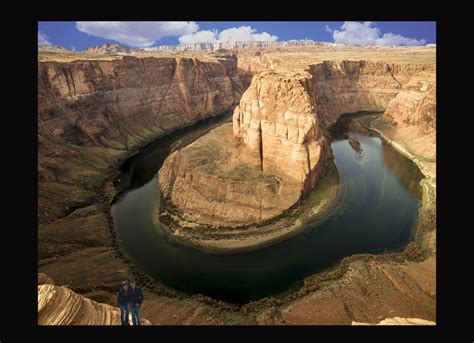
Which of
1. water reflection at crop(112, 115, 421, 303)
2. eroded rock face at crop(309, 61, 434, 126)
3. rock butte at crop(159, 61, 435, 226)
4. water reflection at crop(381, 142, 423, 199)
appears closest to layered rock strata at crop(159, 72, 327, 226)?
rock butte at crop(159, 61, 435, 226)

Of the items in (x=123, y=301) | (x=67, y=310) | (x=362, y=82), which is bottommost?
(x=67, y=310)

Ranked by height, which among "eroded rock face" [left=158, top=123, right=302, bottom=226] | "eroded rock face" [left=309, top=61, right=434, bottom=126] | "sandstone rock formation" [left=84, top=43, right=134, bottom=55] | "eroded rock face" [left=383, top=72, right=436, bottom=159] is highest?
"sandstone rock formation" [left=84, top=43, right=134, bottom=55]

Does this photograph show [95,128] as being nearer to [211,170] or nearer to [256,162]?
[211,170]

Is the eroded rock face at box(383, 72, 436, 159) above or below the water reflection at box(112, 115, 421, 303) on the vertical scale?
above

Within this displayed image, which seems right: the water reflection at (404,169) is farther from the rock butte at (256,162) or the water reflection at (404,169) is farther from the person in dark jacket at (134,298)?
the person in dark jacket at (134,298)

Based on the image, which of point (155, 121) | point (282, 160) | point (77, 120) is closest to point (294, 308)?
Answer: point (282, 160)

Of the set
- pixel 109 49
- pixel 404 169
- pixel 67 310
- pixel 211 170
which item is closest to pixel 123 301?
pixel 67 310

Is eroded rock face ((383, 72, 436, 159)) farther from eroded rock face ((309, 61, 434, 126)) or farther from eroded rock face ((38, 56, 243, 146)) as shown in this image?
eroded rock face ((38, 56, 243, 146))
